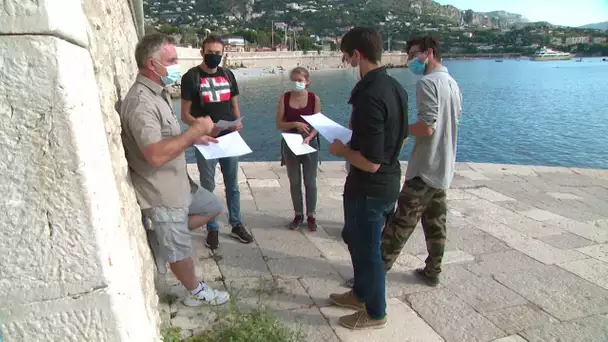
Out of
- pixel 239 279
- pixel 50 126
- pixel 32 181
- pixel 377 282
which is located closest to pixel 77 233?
pixel 32 181

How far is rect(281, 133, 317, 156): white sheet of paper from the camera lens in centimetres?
419

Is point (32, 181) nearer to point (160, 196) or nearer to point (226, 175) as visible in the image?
point (160, 196)

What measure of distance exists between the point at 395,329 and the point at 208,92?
2.58 m

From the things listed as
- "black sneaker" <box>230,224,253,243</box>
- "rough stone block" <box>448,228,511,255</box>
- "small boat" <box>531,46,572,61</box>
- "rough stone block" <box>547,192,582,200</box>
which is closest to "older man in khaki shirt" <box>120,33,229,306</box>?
"black sneaker" <box>230,224,253,243</box>

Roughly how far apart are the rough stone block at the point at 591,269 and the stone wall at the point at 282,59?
136ft

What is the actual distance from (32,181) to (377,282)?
2100 millimetres

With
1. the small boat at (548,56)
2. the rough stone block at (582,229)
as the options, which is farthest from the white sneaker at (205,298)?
the small boat at (548,56)

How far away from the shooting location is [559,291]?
139 inches

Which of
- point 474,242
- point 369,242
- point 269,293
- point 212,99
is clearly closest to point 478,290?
point 474,242

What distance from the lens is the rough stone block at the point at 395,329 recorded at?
2.88 meters

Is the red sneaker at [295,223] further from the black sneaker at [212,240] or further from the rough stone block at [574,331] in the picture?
the rough stone block at [574,331]

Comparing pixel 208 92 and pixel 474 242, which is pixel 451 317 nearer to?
pixel 474 242

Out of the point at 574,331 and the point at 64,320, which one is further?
the point at 574,331

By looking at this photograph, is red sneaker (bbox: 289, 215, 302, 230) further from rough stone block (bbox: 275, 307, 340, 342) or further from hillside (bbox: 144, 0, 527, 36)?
hillside (bbox: 144, 0, 527, 36)
